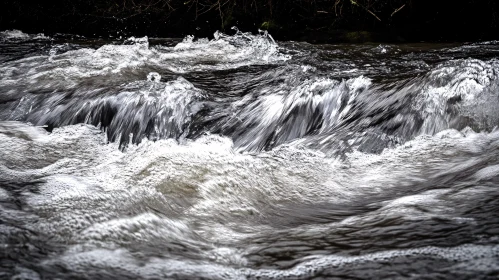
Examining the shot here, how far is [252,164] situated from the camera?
11.2ft

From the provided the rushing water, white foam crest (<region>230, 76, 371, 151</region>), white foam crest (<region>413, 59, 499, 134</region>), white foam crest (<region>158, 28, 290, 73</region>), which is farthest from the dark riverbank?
white foam crest (<region>413, 59, 499, 134</region>)

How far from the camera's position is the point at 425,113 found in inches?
148

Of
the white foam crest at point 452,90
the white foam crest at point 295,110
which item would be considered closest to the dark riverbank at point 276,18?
the white foam crest at point 295,110

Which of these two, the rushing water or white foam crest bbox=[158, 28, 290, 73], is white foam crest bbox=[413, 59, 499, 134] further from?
white foam crest bbox=[158, 28, 290, 73]

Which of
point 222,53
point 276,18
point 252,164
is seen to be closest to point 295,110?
point 252,164

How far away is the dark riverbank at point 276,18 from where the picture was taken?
662cm

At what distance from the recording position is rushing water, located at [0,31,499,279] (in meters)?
1.96

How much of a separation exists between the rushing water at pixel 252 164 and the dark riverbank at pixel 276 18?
2.61ft

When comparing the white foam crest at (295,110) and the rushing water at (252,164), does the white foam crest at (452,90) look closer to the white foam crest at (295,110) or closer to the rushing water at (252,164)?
the rushing water at (252,164)

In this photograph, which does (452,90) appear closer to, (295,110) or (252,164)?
(295,110)

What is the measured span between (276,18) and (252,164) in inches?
178

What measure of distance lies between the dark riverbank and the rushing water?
2.61 feet

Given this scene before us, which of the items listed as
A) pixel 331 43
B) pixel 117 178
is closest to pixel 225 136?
pixel 117 178

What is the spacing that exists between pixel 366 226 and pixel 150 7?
6.66 meters
